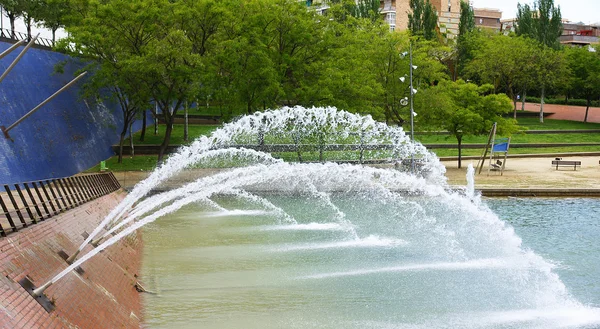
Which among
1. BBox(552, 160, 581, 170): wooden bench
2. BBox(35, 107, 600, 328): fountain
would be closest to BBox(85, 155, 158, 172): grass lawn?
BBox(35, 107, 600, 328): fountain

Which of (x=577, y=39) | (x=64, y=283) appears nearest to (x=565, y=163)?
(x=64, y=283)

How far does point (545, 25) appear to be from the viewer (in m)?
86.4

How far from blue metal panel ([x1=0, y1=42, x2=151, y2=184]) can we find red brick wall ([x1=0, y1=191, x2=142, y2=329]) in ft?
52.0

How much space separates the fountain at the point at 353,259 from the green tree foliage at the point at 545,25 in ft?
182

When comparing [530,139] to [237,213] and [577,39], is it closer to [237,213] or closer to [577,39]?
[237,213]

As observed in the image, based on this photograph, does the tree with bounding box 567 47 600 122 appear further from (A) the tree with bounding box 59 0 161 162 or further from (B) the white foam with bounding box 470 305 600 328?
(B) the white foam with bounding box 470 305 600 328

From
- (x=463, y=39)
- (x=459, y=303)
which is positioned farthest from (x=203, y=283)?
(x=463, y=39)

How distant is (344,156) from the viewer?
4491 cm

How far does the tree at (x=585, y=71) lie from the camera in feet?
255

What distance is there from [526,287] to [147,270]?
8.97 meters

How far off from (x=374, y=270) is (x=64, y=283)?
8.28 m

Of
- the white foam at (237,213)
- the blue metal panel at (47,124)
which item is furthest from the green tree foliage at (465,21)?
the white foam at (237,213)

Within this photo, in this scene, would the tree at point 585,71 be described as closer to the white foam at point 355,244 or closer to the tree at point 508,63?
the tree at point 508,63

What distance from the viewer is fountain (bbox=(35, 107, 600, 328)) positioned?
50.2ft
